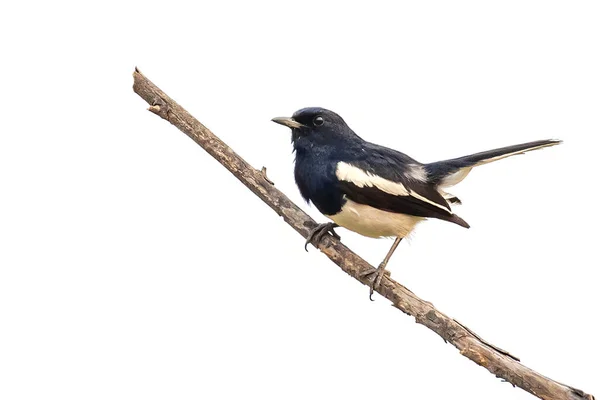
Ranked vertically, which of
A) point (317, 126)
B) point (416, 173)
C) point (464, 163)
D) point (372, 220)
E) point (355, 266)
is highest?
point (464, 163)

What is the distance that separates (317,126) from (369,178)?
20.4 inches

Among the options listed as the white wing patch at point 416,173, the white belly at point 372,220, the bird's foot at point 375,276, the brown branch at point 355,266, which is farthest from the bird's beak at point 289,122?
the bird's foot at point 375,276

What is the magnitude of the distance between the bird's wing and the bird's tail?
0.12m

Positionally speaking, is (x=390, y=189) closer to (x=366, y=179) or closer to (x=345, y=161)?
(x=366, y=179)

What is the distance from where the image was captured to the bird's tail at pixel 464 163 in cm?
504

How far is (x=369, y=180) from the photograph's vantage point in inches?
194

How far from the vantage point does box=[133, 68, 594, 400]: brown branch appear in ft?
15.4

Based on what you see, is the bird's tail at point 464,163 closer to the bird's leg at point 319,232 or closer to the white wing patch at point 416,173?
the white wing patch at point 416,173

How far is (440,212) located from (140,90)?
219 cm

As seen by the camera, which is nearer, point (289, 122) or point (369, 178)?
point (369, 178)

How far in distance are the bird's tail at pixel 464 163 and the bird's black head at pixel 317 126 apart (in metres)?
0.61

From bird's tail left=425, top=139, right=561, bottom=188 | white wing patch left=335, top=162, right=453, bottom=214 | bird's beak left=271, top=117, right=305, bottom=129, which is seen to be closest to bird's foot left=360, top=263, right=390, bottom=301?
white wing patch left=335, top=162, right=453, bottom=214

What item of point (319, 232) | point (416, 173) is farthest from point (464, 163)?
point (319, 232)

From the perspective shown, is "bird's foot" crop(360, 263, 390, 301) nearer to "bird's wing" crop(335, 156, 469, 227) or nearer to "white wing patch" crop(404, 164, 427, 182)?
"bird's wing" crop(335, 156, 469, 227)
